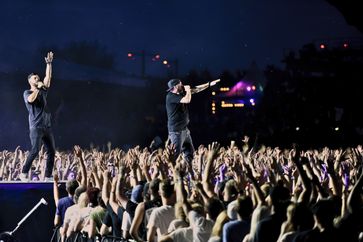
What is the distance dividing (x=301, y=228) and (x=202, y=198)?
2247 mm

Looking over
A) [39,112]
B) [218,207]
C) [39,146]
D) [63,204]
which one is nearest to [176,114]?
[39,112]

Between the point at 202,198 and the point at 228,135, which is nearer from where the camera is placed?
the point at 202,198

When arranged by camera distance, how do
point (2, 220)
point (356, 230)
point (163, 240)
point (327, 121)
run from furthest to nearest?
point (327, 121) → point (2, 220) → point (163, 240) → point (356, 230)

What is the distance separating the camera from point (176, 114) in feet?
54.0

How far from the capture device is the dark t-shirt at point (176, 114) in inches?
644

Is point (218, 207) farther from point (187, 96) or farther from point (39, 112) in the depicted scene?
point (187, 96)

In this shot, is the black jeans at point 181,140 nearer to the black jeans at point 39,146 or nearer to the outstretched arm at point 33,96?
the black jeans at point 39,146

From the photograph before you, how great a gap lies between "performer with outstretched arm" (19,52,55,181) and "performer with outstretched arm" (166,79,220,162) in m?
2.26

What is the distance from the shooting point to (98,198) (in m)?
10.9

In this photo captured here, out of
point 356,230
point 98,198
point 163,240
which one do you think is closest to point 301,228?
point 356,230

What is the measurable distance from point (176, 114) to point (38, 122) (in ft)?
8.51

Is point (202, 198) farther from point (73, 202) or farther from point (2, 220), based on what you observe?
point (2, 220)

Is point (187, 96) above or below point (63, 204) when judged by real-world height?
above

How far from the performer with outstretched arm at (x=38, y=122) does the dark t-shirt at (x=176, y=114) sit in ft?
7.55
